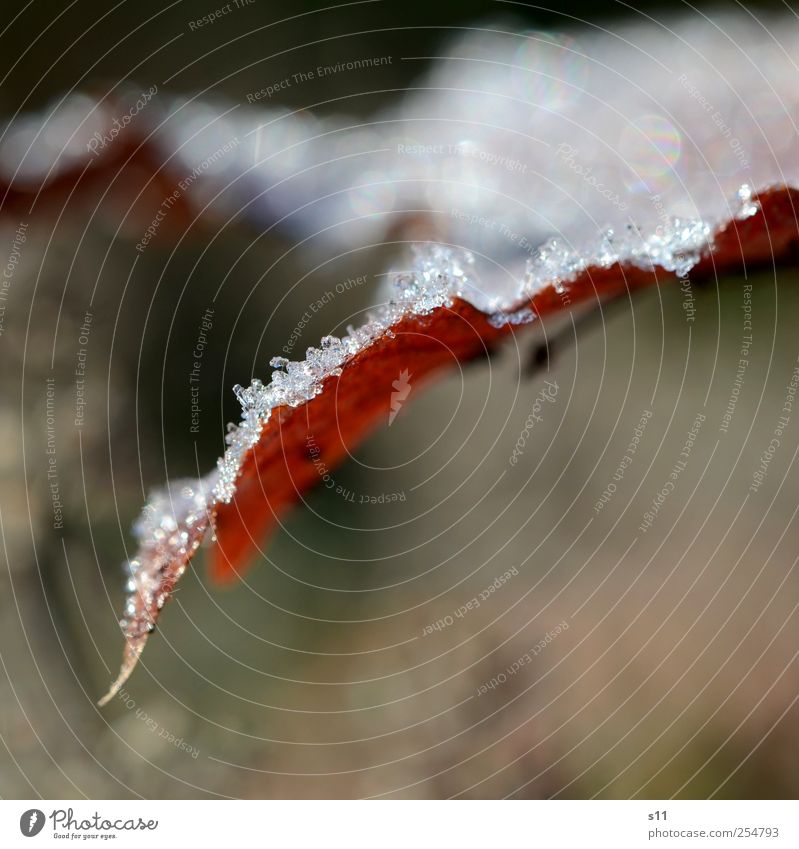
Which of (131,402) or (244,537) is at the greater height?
(131,402)

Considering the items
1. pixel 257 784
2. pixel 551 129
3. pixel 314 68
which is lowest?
pixel 257 784

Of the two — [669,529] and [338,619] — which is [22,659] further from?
[669,529]

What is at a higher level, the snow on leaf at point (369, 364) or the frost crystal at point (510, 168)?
the frost crystal at point (510, 168)

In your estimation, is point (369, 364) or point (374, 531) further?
point (374, 531)

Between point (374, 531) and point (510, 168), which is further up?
point (510, 168)

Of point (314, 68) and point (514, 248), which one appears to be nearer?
point (514, 248)

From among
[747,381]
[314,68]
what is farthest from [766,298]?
[314,68]

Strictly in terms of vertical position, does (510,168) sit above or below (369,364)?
above

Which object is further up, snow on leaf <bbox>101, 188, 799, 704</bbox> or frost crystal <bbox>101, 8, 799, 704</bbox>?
frost crystal <bbox>101, 8, 799, 704</bbox>
